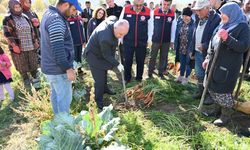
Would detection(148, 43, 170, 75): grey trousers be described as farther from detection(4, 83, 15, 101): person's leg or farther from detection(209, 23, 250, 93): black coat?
detection(4, 83, 15, 101): person's leg

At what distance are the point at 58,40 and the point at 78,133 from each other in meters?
1.10

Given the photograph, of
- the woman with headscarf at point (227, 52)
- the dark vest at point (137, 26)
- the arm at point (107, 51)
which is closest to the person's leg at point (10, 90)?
the arm at point (107, 51)

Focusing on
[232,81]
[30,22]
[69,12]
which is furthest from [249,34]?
[30,22]

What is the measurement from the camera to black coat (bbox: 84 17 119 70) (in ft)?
14.5

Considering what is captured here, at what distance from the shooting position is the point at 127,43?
20.1 feet

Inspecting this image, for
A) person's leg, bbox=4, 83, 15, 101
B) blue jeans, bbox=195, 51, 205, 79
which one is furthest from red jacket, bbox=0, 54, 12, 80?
blue jeans, bbox=195, 51, 205, 79

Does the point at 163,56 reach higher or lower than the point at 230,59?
lower

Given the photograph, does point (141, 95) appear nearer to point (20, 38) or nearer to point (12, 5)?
point (20, 38)

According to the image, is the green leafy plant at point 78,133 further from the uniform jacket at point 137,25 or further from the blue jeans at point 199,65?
the uniform jacket at point 137,25

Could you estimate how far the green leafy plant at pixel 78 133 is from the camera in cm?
301

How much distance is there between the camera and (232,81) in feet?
13.2

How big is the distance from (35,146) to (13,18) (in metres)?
2.78

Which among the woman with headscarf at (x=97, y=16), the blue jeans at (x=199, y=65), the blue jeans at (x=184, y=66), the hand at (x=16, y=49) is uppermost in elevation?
the woman with headscarf at (x=97, y=16)

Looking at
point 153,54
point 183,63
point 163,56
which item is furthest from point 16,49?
point 183,63
